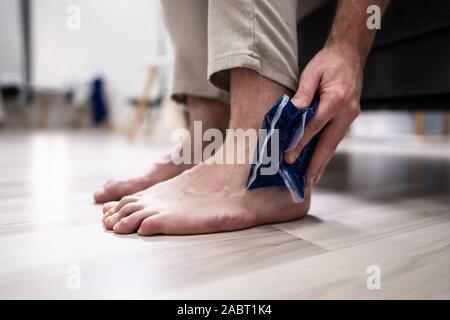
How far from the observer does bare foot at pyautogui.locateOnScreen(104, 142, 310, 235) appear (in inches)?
18.4

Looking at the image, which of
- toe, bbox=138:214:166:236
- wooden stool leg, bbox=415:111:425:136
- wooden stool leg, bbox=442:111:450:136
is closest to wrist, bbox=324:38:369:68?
toe, bbox=138:214:166:236

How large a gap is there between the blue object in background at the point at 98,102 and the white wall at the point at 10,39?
105cm

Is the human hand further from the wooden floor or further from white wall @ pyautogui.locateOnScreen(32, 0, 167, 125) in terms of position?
white wall @ pyautogui.locateOnScreen(32, 0, 167, 125)

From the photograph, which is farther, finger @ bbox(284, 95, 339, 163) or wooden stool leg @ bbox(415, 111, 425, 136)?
wooden stool leg @ bbox(415, 111, 425, 136)

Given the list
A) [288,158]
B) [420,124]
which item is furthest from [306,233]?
[420,124]

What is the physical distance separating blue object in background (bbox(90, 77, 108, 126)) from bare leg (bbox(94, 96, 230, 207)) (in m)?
4.18

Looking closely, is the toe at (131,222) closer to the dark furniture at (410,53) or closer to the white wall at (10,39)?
the dark furniture at (410,53)

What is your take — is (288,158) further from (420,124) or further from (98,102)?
(98,102)

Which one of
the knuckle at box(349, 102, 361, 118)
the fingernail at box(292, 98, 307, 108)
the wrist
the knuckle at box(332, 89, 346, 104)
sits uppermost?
the wrist

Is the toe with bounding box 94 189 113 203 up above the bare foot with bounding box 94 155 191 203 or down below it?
below

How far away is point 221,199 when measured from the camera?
0.51 meters

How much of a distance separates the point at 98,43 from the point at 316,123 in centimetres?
504
